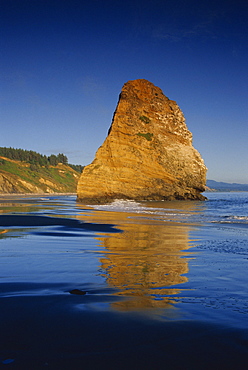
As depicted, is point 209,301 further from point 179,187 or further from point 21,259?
point 179,187

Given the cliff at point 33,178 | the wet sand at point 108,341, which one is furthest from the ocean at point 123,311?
the cliff at point 33,178

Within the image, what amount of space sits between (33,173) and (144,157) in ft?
287

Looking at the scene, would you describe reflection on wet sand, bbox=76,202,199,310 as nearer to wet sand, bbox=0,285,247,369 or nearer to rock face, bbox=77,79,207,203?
wet sand, bbox=0,285,247,369

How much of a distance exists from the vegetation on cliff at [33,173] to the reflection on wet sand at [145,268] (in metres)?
93.3

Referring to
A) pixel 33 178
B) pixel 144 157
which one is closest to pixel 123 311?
pixel 144 157

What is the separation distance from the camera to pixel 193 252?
8.02 m

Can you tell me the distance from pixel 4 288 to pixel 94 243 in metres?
5.00

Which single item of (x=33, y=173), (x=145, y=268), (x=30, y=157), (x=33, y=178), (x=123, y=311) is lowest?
(x=145, y=268)

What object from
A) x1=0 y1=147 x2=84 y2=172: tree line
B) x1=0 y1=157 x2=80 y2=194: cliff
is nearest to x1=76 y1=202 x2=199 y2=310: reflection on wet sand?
x1=0 y1=157 x2=80 y2=194: cliff

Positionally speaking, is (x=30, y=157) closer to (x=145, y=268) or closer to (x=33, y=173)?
(x=33, y=173)

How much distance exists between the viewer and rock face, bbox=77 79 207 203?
146 feet

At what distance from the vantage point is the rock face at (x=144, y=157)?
146 ft

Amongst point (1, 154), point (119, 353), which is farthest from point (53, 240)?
point (1, 154)

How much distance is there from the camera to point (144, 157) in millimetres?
45625
